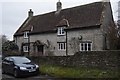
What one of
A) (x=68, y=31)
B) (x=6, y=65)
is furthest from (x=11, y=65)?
(x=68, y=31)

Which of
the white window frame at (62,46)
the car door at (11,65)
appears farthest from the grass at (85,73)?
the white window frame at (62,46)

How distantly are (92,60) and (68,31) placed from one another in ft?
54.4

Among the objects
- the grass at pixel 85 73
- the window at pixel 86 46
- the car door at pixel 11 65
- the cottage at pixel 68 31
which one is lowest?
the grass at pixel 85 73

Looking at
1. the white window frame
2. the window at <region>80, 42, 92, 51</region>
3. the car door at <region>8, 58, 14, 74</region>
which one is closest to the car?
the car door at <region>8, 58, 14, 74</region>

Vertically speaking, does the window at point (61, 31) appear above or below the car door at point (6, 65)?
above

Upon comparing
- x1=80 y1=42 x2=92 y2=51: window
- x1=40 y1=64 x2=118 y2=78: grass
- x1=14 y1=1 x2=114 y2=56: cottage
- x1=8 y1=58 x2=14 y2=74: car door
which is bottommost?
x1=40 y1=64 x2=118 y2=78: grass

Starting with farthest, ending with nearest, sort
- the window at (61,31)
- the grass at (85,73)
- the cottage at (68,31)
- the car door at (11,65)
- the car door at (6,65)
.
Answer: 1. the window at (61,31)
2. the cottage at (68,31)
3. the car door at (6,65)
4. the car door at (11,65)
5. the grass at (85,73)

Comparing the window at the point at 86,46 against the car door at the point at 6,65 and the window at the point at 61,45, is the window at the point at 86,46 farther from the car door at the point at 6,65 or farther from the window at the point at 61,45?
the car door at the point at 6,65

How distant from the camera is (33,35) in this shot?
40.9 metres

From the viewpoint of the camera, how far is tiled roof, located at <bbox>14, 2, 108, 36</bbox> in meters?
32.1

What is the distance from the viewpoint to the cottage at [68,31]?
30719mm

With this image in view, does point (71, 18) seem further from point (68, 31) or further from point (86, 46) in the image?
point (86, 46)

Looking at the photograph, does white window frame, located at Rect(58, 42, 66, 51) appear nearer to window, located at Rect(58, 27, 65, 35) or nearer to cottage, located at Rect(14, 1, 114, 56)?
cottage, located at Rect(14, 1, 114, 56)

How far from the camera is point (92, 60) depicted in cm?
1773
